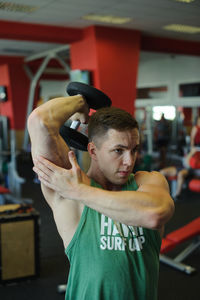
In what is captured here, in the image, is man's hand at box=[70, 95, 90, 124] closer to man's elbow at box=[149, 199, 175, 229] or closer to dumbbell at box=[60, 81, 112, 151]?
dumbbell at box=[60, 81, 112, 151]

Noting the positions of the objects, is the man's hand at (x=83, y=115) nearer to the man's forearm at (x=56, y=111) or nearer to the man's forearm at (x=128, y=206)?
the man's forearm at (x=56, y=111)

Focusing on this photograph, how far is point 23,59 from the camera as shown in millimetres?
9523

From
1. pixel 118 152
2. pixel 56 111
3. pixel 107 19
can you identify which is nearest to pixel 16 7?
pixel 107 19

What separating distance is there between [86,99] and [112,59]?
16.0 feet

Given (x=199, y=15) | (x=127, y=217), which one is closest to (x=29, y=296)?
(x=127, y=217)

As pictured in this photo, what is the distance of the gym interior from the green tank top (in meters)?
0.46

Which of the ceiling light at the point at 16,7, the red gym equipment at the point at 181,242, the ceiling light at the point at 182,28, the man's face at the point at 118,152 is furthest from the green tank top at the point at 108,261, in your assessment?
the ceiling light at the point at 182,28

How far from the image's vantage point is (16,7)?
4676 mm

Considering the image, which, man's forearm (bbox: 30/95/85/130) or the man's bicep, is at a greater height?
man's forearm (bbox: 30/95/85/130)

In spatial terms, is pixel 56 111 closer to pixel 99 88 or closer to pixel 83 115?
pixel 83 115

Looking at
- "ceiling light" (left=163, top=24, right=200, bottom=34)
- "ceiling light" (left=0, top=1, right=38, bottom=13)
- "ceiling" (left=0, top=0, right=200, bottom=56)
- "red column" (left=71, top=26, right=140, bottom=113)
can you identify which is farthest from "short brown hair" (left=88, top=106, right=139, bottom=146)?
"ceiling light" (left=163, top=24, right=200, bottom=34)

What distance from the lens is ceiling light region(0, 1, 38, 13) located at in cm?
453

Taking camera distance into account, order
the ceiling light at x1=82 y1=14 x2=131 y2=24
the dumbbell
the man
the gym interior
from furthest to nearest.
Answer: the ceiling light at x1=82 y1=14 x2=131 y2=24 < the gym interior < the dumbbell < the man

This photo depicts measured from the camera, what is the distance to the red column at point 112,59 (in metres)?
5.89
